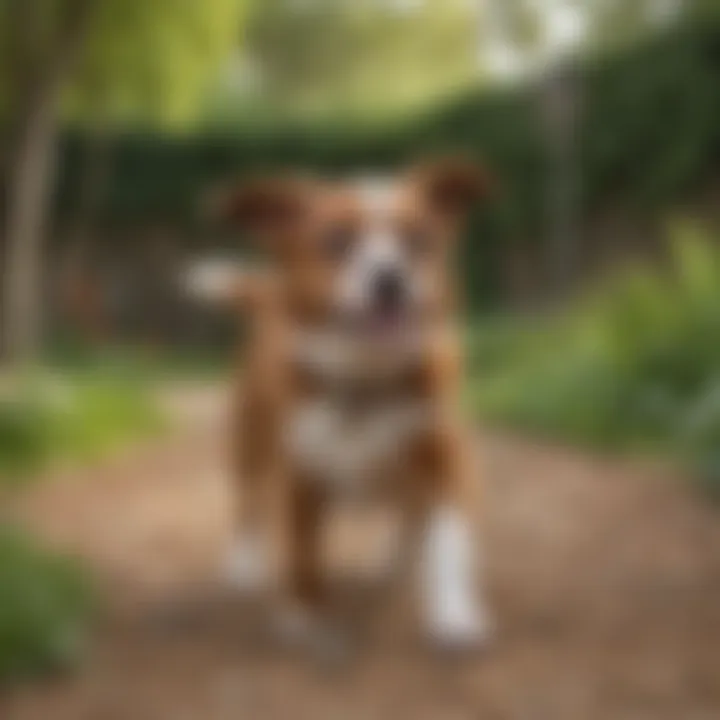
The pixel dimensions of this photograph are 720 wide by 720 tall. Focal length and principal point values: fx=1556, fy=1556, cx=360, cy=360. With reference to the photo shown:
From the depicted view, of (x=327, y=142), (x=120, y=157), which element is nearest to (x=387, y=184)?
(x=327, y=142)

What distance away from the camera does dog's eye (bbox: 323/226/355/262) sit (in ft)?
2.14

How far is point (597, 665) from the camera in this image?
2.09 feet

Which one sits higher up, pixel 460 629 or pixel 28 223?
pixel 28 223

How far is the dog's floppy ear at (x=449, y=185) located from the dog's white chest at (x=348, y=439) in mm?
93

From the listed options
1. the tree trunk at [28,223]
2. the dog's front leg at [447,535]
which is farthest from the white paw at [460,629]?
the tree trunk at [28,223]

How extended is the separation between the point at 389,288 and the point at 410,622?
0.17 meters

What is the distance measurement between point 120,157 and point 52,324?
88 mm

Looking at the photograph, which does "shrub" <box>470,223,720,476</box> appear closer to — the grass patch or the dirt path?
the dirt path

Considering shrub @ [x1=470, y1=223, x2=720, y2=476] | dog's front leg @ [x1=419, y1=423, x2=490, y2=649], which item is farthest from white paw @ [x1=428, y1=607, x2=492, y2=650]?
shrub @ [x1=470, y1=223, x2=720, y2=476]

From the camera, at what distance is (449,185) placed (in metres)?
0.65

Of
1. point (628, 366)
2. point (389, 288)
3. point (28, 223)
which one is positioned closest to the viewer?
point (389, 288)

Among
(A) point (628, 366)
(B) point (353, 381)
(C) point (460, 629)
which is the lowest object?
(C) point (460, 629)

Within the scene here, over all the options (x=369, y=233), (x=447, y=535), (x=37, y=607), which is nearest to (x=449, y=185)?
(x=369, y=233)

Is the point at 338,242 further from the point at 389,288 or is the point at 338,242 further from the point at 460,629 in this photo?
the point at 460,629
